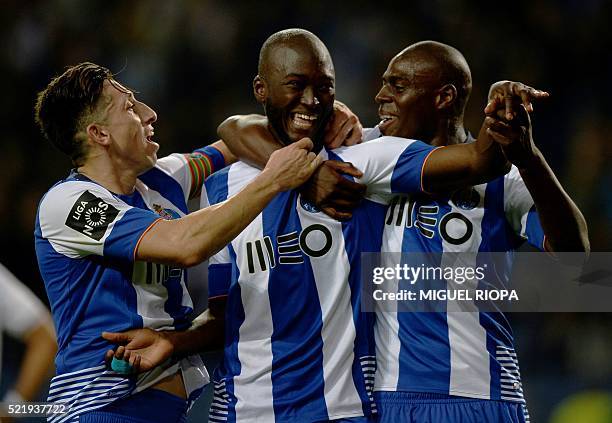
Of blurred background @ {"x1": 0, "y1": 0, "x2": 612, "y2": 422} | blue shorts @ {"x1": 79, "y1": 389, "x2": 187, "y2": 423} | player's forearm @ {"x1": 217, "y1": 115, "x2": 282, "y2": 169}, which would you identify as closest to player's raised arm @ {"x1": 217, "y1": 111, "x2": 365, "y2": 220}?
player's forearm @ {"x1": 217, "y1": 115, "x2": 282, "y2": 169}

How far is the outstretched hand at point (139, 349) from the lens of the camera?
9.51ft

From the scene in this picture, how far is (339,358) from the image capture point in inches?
114

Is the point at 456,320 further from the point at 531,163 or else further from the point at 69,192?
the point at 69,192

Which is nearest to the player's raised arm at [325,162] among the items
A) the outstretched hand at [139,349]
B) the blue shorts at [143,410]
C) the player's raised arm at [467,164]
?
the player's raised arm at [467,164]

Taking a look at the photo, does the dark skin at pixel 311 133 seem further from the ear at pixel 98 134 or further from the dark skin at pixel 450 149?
the ear at pixel 98 134

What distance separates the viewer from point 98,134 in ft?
10.3

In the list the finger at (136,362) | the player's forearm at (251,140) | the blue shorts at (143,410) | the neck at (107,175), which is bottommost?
the blue shorts at (143,410)

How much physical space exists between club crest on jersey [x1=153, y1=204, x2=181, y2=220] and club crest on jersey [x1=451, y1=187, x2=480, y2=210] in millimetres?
1048

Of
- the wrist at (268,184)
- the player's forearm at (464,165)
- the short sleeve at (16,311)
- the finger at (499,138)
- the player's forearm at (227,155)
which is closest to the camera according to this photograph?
the finger at (499,138)

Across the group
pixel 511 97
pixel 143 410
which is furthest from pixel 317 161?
pixel 143 410

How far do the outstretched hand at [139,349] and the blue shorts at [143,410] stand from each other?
0.36 ft

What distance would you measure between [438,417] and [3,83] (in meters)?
5.64

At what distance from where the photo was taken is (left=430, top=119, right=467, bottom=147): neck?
324 cm

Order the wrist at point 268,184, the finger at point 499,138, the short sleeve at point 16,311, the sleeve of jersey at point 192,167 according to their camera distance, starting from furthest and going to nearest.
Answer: the sleeve of jersey at point 192,167 < the short sleeve at point 16,311 < the wrist at point 268,184 < the finger at point 499,138
